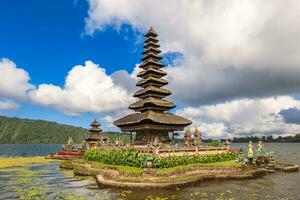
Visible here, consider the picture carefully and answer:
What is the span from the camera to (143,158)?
32.5m

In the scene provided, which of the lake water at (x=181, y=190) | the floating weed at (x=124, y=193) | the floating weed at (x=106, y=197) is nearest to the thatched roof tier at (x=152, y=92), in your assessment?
the lake water at (x=181, y=190)

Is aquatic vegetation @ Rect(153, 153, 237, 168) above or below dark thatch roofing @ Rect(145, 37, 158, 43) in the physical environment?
below

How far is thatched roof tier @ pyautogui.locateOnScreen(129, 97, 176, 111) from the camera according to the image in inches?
1732

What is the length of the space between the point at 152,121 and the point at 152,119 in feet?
1.62

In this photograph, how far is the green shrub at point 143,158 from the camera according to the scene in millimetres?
32188

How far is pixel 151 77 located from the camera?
4688cm

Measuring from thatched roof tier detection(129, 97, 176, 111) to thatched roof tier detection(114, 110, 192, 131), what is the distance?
992mm

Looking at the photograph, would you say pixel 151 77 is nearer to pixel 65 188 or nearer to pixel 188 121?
pixel 188 121

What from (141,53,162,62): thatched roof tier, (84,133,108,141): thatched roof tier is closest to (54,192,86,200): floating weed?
(141,53,162,62): thatched roof tier

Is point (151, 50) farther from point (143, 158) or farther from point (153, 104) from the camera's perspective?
point (143, 158)

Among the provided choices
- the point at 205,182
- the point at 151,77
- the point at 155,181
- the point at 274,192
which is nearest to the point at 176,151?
the point at 205,182

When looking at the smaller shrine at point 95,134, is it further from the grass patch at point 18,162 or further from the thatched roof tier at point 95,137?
the grass patch at point 18,162

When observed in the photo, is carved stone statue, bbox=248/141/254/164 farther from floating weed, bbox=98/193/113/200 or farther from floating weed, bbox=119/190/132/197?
floating weed, bbox=98/193/113/200

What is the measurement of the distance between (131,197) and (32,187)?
35.6 feet
